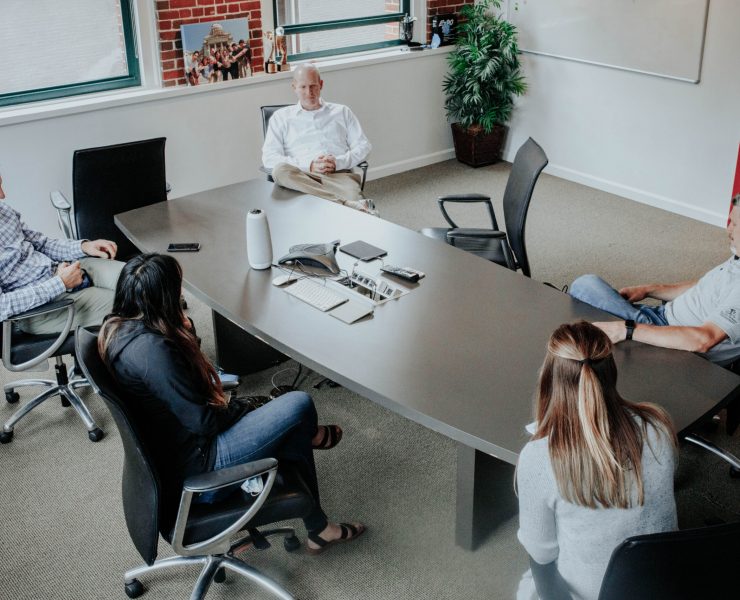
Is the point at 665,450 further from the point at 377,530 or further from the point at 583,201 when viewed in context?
the point at 583,201

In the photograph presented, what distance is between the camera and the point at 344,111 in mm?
5453

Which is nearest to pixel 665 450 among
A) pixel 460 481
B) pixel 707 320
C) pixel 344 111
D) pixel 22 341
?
pixel 460 481

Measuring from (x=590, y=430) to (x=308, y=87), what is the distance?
380 centimetres

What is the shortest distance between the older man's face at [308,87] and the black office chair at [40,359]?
2.28m

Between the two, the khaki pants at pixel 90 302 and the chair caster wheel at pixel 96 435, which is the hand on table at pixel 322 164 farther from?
the chair caster wheel at pixel 96 435

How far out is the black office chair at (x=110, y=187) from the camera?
4.29 metres

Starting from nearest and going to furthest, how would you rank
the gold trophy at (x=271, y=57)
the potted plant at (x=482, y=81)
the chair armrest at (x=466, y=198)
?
the chair armrest at (x=466, y=198) → the gold trophy at (x=271, y=57) → the potted plant at (x=482, y=81)

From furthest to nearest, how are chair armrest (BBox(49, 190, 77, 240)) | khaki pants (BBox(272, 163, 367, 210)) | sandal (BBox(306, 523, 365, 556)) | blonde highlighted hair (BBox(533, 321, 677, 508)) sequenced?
1. khaki pants (BBox(272, 163, 367, 210))
2. chair armrest (BBox(49, 190, 77, 240))
3. sandal (BBox(306, 523, 365, 556))
4. blonde highlighted hair (BBox(533, 321, 677, 508))

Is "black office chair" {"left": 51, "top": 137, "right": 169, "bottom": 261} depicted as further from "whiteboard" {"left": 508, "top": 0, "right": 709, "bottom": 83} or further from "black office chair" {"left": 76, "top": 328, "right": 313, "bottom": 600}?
"whiteboard" {"left": 508, "top": 0, "right": 709, "bottom": 83}

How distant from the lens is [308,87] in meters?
5.24

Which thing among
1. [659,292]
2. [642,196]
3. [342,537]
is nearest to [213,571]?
[342,537]

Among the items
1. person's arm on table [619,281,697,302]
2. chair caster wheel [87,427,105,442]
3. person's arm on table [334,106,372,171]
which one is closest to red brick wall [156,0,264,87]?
person's arm on table [334,106,372,171]

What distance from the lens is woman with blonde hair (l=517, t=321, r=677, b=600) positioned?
6.33 ft

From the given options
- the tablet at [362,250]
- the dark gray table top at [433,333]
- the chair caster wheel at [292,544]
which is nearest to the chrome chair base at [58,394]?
the dark gray table top at [433,333]
